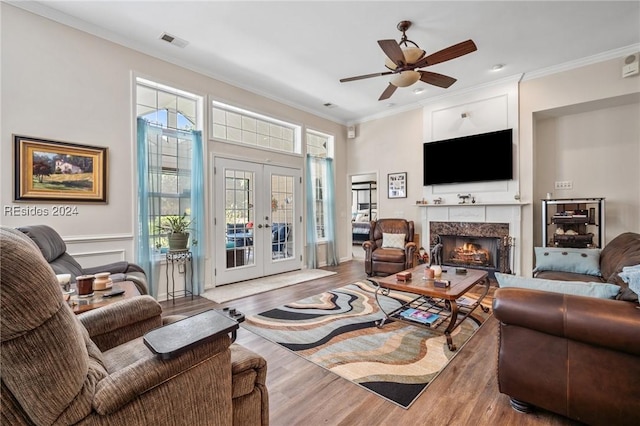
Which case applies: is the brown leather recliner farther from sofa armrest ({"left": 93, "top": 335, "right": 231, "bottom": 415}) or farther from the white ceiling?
the white ceiling

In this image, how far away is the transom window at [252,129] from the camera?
461cm

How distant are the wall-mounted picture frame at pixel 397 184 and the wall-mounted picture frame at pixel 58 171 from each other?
4.86 meters

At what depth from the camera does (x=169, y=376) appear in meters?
0.97

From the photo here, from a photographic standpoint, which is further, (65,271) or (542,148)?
(542,148)

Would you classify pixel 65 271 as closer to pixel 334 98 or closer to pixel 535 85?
pixel 334 98

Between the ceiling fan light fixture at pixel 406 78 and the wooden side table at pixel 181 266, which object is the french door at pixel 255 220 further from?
Result: the ceiling fan light fixture at pixel 406 78

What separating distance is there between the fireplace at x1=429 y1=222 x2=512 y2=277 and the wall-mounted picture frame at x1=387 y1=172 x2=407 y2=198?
0.91m

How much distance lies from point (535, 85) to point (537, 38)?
1122mm

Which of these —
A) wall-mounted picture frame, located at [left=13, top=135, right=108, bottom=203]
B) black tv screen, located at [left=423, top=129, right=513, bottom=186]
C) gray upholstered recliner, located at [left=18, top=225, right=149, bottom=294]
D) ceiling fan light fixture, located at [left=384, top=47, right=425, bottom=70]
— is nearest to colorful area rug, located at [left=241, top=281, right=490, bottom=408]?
gray upholstered recliner, located at [left=18, top=225, right=149, bottom=294]

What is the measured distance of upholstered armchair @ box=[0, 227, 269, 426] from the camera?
2.36 ft

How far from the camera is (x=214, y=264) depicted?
4430 millimetres

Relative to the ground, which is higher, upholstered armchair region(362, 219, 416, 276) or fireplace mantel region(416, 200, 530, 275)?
fireplace mantel region(416, 200, 530, 275)

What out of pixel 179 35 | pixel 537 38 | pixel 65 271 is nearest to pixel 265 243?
pixel 65 271

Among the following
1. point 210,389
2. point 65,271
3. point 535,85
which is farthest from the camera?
point 535,85
